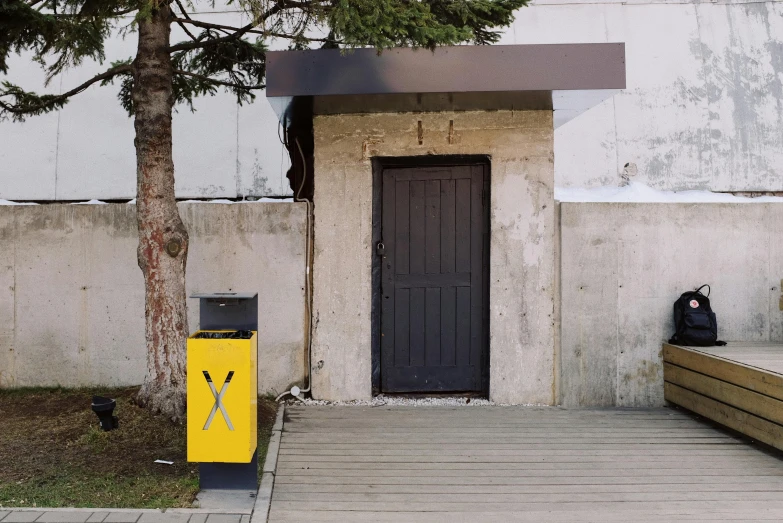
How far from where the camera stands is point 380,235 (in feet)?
22.5

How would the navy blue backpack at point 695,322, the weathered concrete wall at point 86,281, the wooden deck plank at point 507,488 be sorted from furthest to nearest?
the weathered concrete wall at point 86,281, the navy blue backpack at point 695,322, the wooden deck plank at point 507,488

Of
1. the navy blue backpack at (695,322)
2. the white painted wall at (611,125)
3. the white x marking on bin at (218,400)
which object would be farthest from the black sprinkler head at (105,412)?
the navy blue backpack at (695,322)

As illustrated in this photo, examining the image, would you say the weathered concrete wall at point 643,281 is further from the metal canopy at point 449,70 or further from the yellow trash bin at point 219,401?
the yellow trash bin at point 219,401

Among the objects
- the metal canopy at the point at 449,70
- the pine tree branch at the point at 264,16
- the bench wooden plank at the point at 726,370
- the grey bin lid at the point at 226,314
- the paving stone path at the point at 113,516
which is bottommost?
the paving stone path at the point at 113,516

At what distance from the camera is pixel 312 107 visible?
654 centimetres

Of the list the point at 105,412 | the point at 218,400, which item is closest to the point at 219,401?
the point at 218,400

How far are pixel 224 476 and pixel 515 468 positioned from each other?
7.12ft

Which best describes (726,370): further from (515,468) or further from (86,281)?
(86,281)

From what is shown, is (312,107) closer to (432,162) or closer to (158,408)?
(432,162)

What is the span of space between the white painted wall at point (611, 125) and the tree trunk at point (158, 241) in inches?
156

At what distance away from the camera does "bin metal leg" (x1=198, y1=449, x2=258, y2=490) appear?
4062mm

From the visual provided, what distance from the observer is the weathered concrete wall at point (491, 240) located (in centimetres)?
674

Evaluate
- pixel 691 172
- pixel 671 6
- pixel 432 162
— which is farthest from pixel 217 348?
pixel 671 6

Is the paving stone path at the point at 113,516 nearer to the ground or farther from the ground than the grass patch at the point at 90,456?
nearer to the ground
